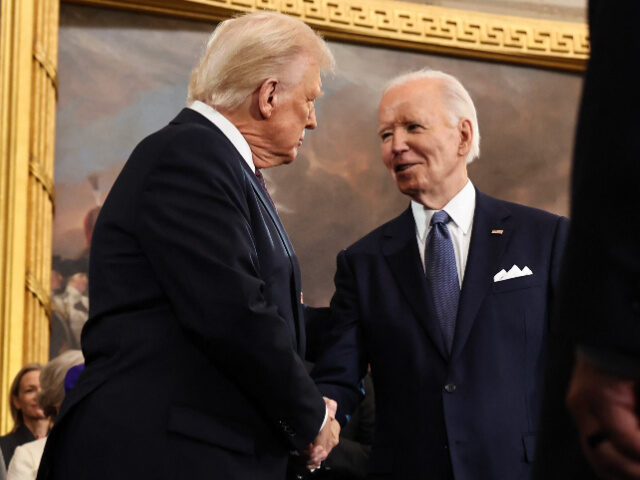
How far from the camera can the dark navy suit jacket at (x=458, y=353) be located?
2.78m

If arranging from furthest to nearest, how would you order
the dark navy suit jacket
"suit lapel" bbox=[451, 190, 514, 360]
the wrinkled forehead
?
the wrinkled forehead
"suit lapel" bbox=[451, 190, 514, 360]
the dark navy suit jacket

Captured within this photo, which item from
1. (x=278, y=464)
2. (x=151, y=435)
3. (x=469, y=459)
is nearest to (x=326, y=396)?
(x=469, y=459)

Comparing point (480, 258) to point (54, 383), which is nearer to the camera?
point (480, 258)

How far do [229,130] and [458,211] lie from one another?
1063mm

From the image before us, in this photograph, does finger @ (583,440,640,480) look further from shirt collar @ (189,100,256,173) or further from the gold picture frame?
the gold picture frame

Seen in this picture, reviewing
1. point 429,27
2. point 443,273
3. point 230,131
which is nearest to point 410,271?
point 443,273

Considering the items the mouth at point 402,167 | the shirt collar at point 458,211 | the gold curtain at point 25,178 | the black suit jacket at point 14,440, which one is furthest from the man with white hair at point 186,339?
the gold curtain at point 25,178

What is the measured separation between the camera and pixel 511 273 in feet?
9.75

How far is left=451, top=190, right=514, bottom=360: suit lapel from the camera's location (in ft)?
9.47

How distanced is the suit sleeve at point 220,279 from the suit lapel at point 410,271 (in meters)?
0.81

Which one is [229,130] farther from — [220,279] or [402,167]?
[402,167]

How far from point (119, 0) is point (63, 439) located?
602cm

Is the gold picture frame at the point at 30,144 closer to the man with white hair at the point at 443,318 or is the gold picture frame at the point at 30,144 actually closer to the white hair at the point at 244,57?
the man with white hair at the point at 443,318

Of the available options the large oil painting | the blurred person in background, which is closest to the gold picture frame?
the large oil painting
